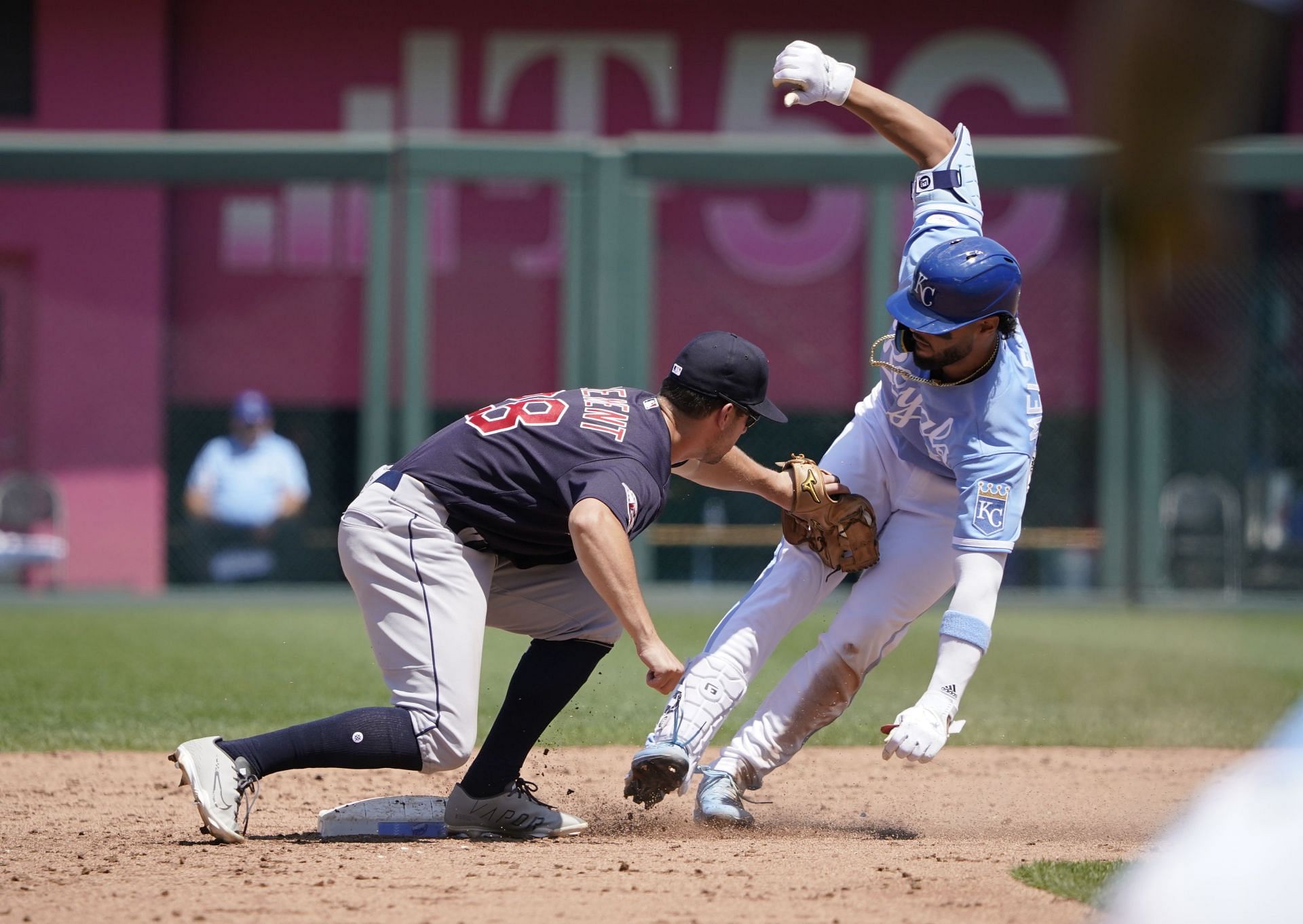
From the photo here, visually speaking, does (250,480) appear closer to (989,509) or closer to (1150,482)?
(1150,482)

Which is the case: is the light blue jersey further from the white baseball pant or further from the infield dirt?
the infield dirt

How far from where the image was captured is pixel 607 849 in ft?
12.1

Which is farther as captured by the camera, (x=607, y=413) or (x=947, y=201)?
(x=947, y=201)

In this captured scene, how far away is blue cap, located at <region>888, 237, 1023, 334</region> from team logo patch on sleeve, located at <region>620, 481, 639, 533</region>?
876 millimetres

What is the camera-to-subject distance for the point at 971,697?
695cm

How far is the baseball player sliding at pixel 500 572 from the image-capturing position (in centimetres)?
355

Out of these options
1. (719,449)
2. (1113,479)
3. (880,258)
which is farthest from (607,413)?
(1113,479)

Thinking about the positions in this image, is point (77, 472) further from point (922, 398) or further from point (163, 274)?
point (922, 398)

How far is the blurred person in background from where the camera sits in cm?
1084

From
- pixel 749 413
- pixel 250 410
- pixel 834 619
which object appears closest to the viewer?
pixel 749 413

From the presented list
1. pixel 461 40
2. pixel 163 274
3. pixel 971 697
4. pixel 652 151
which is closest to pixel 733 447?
pixel 971 697

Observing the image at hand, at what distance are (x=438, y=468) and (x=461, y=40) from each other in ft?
37.6

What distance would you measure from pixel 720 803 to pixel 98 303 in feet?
32.4

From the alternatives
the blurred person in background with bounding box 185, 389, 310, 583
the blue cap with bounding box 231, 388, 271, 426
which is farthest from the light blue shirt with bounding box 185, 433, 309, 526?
the blue cap with bounding box 231, 388, 271, 426
